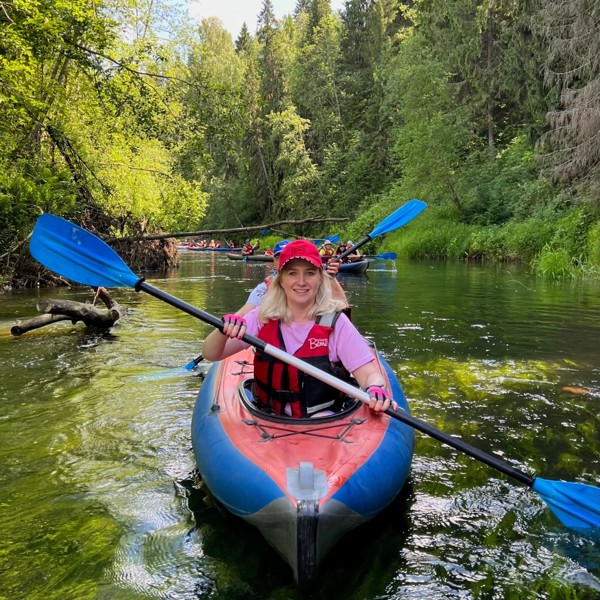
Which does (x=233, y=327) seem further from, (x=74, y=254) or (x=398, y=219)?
(x=398, y=219)

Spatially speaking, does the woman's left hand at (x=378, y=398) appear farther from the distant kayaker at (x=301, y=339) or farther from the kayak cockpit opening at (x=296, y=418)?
the kayak cockpit opening at (x=296, y=418)

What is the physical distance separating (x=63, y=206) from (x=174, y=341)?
12.5 ft

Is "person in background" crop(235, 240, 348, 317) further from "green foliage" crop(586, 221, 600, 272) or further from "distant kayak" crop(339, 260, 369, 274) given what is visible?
"green foliage" crop(586, 221, 600, 272)

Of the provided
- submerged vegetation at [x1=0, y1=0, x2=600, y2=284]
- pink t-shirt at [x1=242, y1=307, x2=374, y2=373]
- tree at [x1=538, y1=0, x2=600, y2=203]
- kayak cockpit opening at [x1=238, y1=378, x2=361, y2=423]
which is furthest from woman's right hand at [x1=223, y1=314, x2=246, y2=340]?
tree at [x1=538, y1=0, x2=600, y2=203]

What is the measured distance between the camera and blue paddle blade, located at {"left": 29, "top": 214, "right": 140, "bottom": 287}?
9.98ft

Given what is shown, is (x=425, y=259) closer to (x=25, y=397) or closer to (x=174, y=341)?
(x=174, y=341)

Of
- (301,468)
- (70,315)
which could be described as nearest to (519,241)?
(70,315)

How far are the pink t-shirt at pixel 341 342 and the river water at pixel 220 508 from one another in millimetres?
715

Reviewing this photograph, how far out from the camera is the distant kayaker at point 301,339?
263 centimetres

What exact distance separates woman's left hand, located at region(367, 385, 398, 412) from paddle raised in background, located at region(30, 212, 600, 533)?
3 centimetres

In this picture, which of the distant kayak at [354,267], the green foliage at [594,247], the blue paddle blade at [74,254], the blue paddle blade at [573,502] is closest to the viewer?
the blue paddle blade at [573,502]

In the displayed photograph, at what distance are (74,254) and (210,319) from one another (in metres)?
0.98

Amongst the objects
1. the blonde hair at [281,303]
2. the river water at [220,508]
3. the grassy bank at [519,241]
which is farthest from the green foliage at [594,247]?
the blonde hair at [281,303]

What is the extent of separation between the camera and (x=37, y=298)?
9008 millimetres
